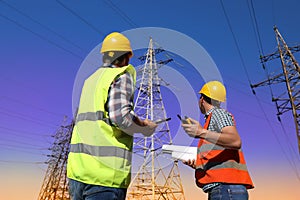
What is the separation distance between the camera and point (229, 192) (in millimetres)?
2451

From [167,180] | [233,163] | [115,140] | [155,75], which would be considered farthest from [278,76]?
[115,140]

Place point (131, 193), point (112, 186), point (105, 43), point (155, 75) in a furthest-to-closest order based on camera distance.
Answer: point (155, 75)
point (131, 193)
point (105, 43)
point (112, 186)

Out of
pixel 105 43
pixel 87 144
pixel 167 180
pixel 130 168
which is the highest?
pixel 167 180

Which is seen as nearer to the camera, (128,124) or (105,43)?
(128,124)

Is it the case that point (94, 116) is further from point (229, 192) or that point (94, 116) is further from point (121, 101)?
point (229, 192)

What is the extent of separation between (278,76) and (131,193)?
11026 millimetres

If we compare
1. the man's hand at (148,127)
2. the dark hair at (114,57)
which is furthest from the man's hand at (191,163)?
the dark hair at (114,57)

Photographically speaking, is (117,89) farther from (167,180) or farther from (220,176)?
(167,180)

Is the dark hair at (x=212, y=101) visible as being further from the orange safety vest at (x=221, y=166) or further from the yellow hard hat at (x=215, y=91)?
the orange safety vest at (x=221, y=166)

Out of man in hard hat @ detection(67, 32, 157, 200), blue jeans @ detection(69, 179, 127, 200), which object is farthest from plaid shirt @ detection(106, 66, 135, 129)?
blue jeans @ detection(69, 179, 127, 200)

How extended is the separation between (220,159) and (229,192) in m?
0.30

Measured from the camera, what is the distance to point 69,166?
6.95 feet

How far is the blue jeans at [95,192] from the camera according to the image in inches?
73.2

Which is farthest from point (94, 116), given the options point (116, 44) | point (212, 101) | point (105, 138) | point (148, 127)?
point (212, 101)
